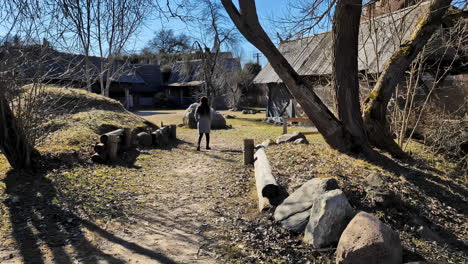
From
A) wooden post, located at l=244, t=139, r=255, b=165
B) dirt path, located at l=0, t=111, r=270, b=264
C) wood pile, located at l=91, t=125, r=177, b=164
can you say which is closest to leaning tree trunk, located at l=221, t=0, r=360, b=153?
wooden post, located at l=244, t=139, r=255, b=165

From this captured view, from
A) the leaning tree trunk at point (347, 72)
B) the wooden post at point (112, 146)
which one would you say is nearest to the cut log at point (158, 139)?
the wooden post at point (112, 146)

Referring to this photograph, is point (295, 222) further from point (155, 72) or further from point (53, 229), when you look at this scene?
point (155, 72)

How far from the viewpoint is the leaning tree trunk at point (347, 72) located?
21.5 ft

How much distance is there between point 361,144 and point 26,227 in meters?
6.11

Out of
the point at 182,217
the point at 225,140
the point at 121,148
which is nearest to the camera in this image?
the point at 182,217

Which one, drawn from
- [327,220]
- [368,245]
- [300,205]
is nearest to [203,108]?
[300,205]

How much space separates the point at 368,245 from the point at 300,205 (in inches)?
49.2

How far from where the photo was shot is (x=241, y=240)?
3877 millimetres

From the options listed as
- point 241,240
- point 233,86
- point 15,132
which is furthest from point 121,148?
point 233,86

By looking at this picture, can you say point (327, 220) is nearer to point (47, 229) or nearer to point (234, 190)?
point (234, 190)

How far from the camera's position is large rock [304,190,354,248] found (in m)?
3.67

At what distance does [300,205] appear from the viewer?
4309 millimetres

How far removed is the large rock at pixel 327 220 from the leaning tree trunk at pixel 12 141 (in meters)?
5.18

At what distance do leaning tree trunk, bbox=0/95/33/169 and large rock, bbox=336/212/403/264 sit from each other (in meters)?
5.59
